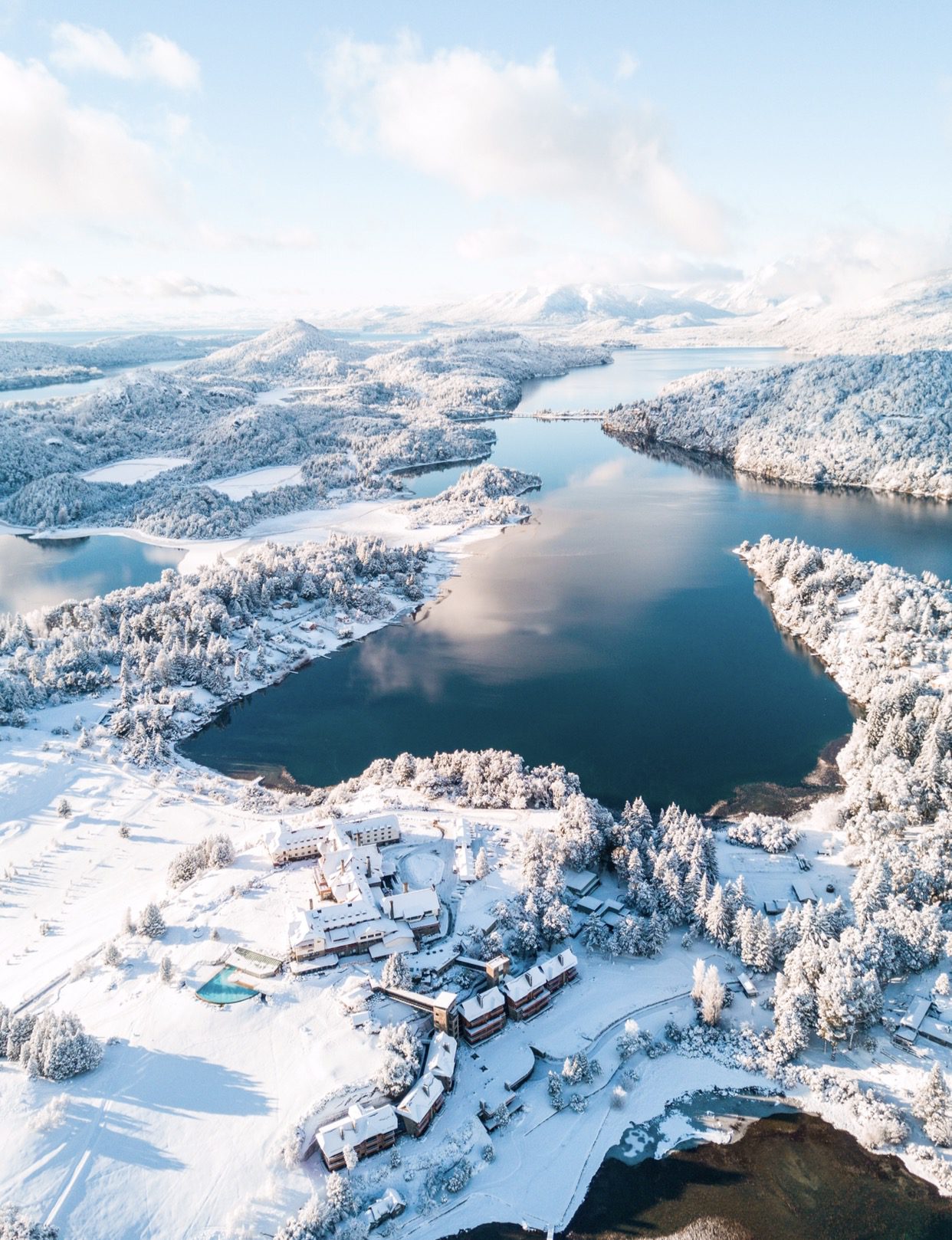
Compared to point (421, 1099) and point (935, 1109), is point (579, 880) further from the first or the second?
point (935, 1109)

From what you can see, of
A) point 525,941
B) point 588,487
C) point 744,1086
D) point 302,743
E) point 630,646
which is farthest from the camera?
point 588,487

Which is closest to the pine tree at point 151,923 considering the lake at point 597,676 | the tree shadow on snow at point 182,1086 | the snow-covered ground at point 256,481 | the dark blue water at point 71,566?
the tree shadow on snow at point 182,1086

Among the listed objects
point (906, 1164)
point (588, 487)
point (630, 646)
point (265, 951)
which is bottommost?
point (906, 1164)

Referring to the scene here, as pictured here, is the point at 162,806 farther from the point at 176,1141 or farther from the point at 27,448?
the point at 27,448

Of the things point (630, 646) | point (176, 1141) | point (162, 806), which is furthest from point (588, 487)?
point (176, 1141)

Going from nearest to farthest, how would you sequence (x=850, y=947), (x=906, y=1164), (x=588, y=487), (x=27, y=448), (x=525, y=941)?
(x=906, y=1164)
(x=850, y=947)
(x=525, y=941)
(x=588, y=487)
(x=27, y=448)

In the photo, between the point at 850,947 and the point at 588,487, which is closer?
the point at 850,947

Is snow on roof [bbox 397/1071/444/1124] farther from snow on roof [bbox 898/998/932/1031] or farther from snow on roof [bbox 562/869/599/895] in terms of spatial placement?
snow on roof [bbox 898/998/932/1031]
